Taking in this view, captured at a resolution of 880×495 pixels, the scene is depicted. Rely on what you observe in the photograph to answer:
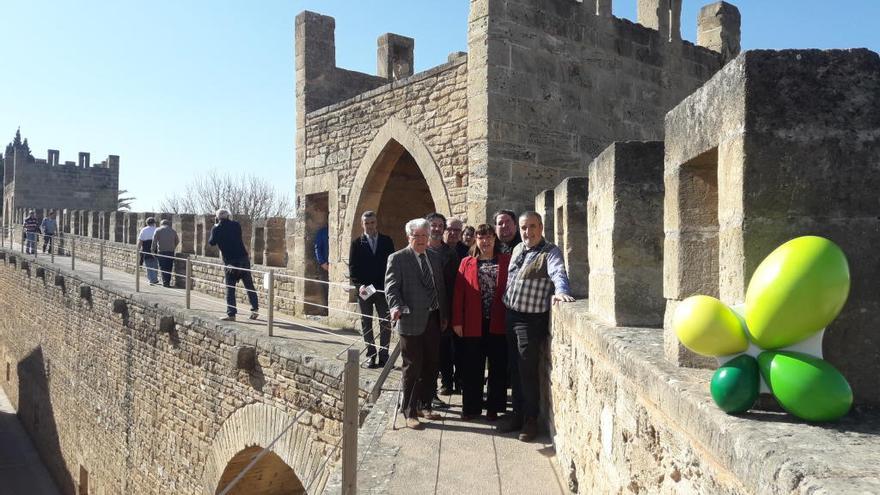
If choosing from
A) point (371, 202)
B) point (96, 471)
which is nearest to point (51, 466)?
point (96, 471)

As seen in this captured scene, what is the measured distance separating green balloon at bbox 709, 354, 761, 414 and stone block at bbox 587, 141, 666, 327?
1263 mm

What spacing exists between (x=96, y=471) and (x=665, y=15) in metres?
11.7

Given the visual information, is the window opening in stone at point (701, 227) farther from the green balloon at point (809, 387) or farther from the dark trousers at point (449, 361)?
the dark trousers at point (449, 361)

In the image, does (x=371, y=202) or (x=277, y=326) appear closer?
(x=277, y=326)

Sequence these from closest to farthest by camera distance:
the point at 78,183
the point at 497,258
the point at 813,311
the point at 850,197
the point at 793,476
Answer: the point at 793,476, the point at 813,311, the point at 850,197, the point at 497,258, the point at 78,183

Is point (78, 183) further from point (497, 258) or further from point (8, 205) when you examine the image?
point (497, 258)

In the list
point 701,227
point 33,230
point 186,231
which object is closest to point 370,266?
point 701,227

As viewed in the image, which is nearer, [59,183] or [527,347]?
[527,347]

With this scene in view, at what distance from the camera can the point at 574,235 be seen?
4.21 meters

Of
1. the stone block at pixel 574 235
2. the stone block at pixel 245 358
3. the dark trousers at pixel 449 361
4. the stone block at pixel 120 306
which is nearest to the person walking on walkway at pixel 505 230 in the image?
the stone block at pixel 574 235

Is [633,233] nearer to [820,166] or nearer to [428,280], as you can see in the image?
[820,166]

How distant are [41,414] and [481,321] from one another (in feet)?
49.5

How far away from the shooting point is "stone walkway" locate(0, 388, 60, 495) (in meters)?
14.4

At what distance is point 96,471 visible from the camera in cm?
1212
